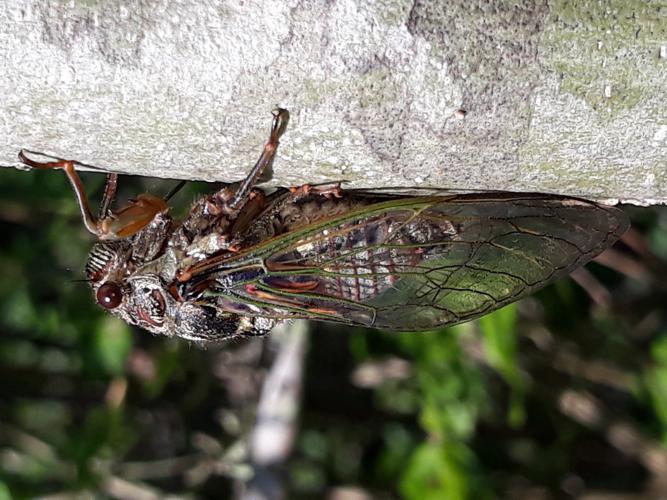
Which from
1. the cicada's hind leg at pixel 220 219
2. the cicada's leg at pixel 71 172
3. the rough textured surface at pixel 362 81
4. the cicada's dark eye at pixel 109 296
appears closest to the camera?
the rough textured surface at pixel 362 81

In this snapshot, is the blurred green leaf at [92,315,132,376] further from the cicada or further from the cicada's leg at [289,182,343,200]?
the cicada's leg at [289,182,343,200]

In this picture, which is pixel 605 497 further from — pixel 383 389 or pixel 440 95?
pixel 440 95

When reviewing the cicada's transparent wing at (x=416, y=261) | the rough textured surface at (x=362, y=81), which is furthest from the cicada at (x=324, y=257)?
the rough textured surface at (x=362, y=81)

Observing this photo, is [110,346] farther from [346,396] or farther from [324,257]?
[324,257]

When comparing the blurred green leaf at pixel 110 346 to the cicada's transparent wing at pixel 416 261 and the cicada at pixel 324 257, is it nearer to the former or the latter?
the cicada at pixel 324 257

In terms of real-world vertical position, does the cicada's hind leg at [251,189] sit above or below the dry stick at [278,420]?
above

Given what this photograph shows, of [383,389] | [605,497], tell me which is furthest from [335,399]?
[605,497]
